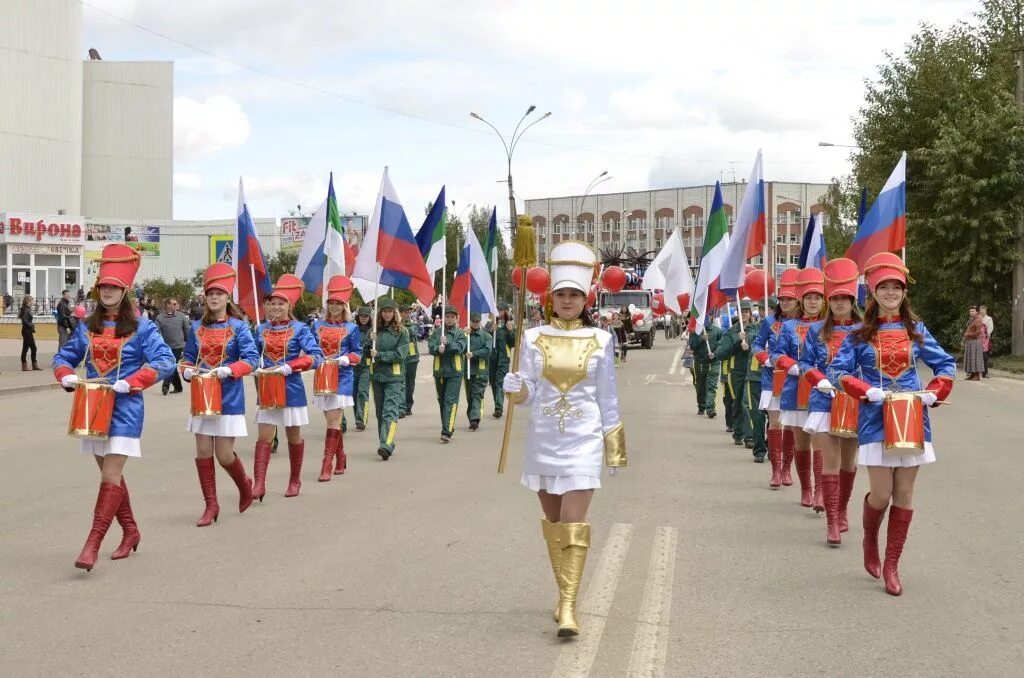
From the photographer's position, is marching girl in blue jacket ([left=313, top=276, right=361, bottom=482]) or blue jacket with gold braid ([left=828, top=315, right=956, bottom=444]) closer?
blue jacket with gold braid ([left=828, top=315, right=956, bottom=444])

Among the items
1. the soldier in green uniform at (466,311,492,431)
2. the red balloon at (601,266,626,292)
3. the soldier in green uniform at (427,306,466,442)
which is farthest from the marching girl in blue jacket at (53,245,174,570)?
the soldier in green uniform at (466,311,492,431)

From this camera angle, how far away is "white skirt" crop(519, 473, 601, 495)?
5926mm

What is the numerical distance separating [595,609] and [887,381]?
2.27 m

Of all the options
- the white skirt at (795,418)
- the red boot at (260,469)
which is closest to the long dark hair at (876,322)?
the white skirt at (795,418)

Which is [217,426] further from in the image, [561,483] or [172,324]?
[172,324]

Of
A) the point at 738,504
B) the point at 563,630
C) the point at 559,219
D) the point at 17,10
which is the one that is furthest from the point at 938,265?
the point at 559,219

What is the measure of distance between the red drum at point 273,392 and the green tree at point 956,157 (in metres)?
27.7

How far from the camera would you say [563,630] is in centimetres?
559

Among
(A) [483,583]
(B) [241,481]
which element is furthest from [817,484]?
(B) [241,481]

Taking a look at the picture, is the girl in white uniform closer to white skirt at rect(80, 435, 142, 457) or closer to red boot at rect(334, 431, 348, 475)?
white skirt at rect(80, 435, 142, 457)

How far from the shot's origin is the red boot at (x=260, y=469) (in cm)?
1000

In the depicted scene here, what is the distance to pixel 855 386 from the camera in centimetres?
689

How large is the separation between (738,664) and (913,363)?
261 cm

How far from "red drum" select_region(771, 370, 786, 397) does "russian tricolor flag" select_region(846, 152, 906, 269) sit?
1930 mm
